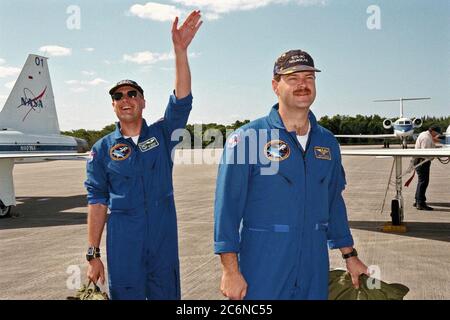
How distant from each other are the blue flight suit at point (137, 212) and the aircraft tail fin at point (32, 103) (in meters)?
14.3

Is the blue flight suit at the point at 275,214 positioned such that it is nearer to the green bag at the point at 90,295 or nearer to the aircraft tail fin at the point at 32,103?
the green bag at the point at 90,295

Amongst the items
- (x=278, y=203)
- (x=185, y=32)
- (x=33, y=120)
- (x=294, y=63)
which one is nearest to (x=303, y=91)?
(x=294, y=63)

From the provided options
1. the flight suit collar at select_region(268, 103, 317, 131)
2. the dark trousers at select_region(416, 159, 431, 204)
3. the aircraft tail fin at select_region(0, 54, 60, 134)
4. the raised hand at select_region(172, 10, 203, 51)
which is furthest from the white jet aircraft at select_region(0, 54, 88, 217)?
the flight suit collar at select_region(268, 103, 317, 131)

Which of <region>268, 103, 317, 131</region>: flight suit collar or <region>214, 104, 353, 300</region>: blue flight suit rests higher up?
<region>268, 103, 317, 131</region>: flight suit collar

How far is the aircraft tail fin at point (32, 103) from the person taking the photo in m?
16.4

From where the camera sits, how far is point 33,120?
17.5m

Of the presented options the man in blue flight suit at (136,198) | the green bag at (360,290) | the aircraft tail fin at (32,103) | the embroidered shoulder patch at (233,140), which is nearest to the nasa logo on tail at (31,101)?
the aircraft tail fin at (32,103)

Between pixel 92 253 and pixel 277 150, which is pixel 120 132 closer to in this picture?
pixel 92 253

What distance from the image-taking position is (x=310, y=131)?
9.22ft

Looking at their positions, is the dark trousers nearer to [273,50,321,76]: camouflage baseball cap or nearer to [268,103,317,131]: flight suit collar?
[268,103,317,131]: flight suit collar

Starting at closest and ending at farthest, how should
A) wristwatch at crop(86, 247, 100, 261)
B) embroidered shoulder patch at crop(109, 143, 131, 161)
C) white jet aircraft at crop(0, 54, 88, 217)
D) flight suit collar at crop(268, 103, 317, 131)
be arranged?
flight suit collar at crop(268, 103, 317, 131)
wristwatch at crop(86, 247, 100, 261)
embroidered shoulder patch at crop(109, 143, 131, 161)
white jet aircraft at crop(0, 54, 88, 217)

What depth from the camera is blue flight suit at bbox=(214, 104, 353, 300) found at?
2.53m

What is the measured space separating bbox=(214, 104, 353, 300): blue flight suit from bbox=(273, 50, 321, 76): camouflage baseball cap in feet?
0.97
